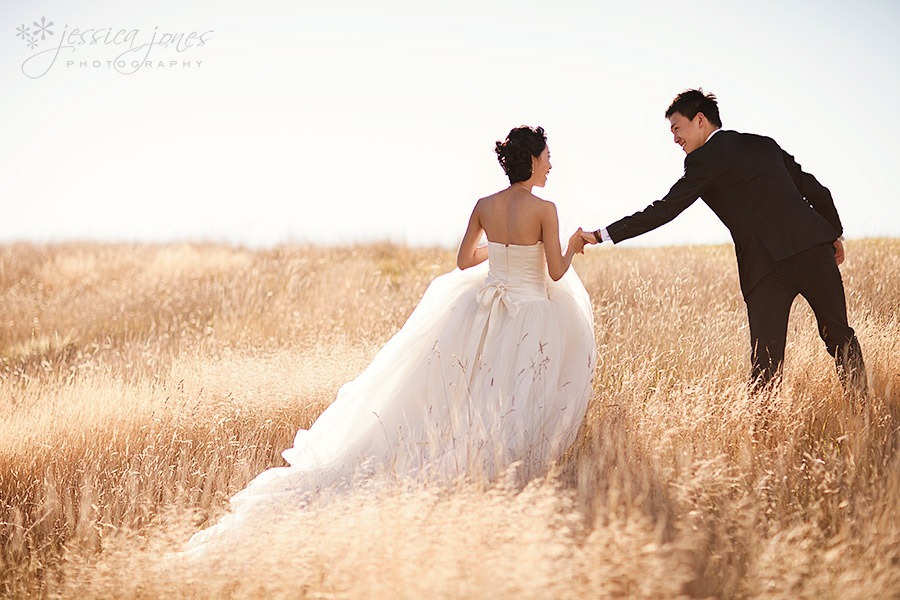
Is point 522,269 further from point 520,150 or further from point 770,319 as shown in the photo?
point 770,319

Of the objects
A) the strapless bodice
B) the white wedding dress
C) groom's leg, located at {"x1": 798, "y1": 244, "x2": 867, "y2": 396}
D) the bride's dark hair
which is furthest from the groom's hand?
groom's leg, located at {"x1": 798, "y1": 244, "x2": 867, "y2": 396}

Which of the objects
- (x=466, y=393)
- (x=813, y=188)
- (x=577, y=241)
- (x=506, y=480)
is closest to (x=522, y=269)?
(x=577, y=241)

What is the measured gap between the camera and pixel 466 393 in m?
4.65

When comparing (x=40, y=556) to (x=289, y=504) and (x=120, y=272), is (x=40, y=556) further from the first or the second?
(x=120, y=272)

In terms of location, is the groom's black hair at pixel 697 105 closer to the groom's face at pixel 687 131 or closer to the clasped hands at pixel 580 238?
the groom's face at pixel 687 131

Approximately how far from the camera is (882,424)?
446cm

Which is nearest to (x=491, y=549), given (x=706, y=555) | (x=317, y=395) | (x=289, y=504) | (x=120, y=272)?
(x=706, y=555)

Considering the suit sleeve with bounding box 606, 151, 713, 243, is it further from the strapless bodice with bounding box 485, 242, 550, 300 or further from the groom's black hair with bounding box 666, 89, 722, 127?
the strapless bodice with bounding box 485, 242, 550, 300

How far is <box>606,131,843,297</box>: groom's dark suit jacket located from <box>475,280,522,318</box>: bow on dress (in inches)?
38.4

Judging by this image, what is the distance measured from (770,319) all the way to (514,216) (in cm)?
199

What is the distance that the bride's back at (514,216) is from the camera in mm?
4734

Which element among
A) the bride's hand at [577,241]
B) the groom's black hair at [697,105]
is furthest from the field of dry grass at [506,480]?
the groom's black hair at [697,105]

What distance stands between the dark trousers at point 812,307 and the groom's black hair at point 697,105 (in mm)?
1230

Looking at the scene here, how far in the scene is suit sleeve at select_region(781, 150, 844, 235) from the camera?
503cm
